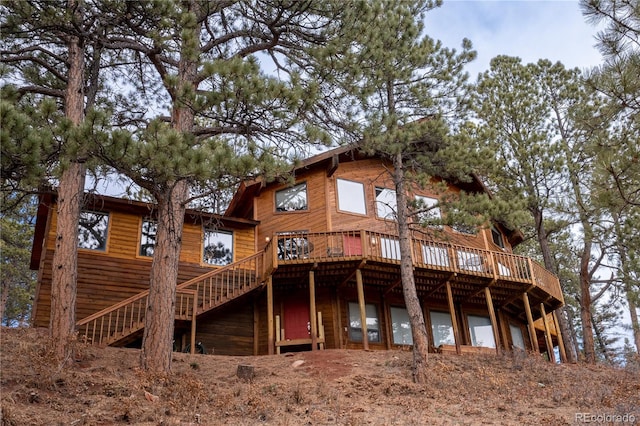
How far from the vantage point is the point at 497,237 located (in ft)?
64.7

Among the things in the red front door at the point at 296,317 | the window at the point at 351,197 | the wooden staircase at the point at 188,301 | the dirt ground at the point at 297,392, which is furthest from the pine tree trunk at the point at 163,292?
the window at the point at 351,197

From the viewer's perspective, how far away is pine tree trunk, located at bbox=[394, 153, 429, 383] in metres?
10.5

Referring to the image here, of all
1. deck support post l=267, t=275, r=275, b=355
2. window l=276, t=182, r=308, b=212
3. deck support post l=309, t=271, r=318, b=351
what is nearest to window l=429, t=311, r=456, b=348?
deck support post l=309, t=271, r=318, b=351

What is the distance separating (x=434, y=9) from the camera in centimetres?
1389

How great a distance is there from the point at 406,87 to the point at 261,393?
874 centimetres

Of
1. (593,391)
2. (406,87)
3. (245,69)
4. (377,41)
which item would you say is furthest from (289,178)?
(593,391)

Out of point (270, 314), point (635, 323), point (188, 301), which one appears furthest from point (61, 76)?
point (635, 323)

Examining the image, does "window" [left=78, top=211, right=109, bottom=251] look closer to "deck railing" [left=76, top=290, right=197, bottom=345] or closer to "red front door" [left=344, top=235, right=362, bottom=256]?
"deck railing" [left=76, top=290, right=197, bottom=345]

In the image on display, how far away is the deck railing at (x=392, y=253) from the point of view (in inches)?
552

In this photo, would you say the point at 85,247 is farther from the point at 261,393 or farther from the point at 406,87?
the point at 406,87

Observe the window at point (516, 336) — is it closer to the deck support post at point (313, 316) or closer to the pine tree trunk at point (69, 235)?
the deck support post at point (313, 316)

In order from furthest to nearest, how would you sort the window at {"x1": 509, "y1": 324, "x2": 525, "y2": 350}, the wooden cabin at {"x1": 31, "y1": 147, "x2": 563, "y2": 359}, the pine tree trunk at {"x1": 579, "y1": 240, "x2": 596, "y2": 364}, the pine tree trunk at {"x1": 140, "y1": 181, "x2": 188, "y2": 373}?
1. the window at {"x1": 509, "y1": 324, "x2": 525, "y2": 350}
2. the pine tree trunk at {"x1": 579, "y1": 240, "x2": 596, "y2": 364}
3. the wooden cabin at {"x1": 31, "y1": 147, "x2": 563, "y2": 359}
4. the pine tree trunk at {"x1": 140, "y1": 181, "x2": 188, "y2": 373}

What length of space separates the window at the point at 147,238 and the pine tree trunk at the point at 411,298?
269 inches

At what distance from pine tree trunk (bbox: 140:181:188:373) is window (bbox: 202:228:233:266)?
627cm
